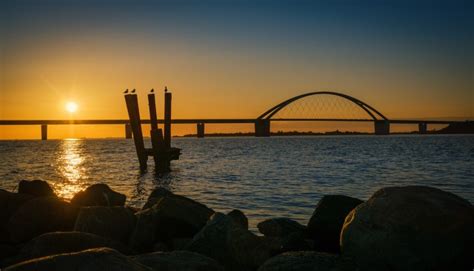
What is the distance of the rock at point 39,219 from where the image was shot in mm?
8508

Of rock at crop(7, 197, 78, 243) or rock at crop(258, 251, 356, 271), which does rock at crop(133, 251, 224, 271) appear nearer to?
rock at crop(258, 251, 356, 271)

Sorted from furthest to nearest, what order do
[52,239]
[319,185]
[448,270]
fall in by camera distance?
1. [319,185]
2. [52,239]
3. [448,270]

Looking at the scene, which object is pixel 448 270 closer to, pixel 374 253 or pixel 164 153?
pixel 374 253

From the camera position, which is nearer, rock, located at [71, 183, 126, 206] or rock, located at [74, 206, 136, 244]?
rock, located at [74, 206, 136, 244]

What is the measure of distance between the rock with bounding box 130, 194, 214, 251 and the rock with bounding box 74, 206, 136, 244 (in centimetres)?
24

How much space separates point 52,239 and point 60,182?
21.4m

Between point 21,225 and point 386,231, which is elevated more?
point 386,231

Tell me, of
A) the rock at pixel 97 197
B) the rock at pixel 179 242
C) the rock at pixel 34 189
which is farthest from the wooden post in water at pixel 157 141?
the rock at pixel 179 242

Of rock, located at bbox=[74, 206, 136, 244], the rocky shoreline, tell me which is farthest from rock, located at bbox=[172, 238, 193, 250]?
rock, located at bbox=[74, 206, 136, 244]

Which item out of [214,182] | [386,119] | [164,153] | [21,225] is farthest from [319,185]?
[386,119]

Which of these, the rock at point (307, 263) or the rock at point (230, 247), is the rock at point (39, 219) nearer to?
the rock at point (230, 247)

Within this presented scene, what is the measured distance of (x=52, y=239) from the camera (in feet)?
21.1

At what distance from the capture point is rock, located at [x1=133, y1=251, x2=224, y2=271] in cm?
515

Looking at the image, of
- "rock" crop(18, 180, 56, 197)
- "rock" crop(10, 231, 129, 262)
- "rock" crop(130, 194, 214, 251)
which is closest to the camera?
"rock" crop(10, 231, 129, 262)
